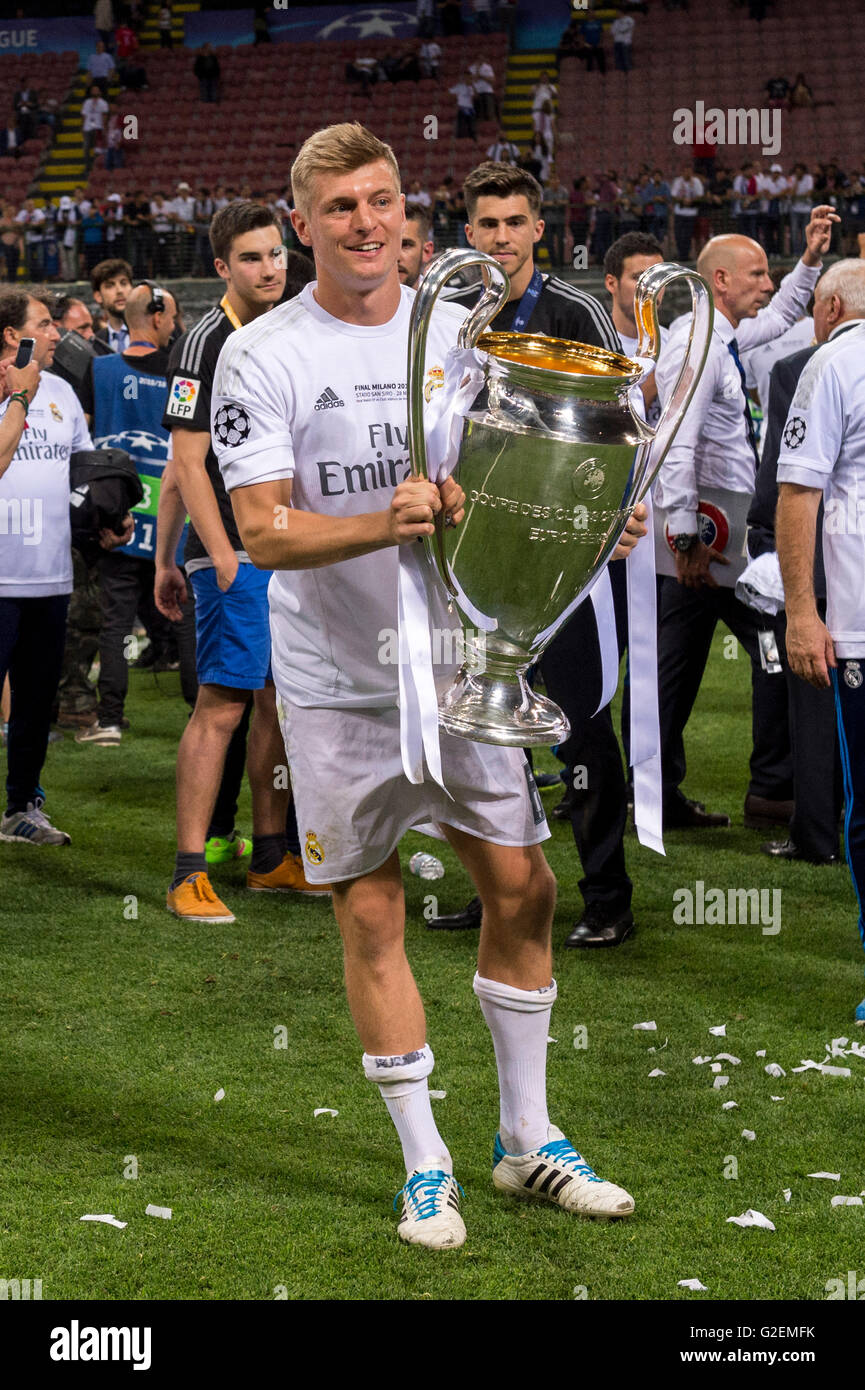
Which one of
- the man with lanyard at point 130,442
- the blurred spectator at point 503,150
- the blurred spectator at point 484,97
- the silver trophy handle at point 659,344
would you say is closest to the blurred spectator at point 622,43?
the blurred spectator at point 484,97

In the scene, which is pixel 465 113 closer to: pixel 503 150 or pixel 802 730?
pixel 503 150

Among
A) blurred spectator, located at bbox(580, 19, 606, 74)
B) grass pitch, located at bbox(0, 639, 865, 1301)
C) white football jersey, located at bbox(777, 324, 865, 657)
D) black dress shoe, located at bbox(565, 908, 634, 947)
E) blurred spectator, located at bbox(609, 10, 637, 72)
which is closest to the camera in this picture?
grass pitch, located at bbox(0, 639, 865, 1301)

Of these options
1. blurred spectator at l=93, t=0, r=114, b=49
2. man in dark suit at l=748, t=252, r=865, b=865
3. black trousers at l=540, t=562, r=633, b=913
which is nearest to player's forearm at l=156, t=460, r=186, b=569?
black trousers at l=540, t=562, r=633, b=913

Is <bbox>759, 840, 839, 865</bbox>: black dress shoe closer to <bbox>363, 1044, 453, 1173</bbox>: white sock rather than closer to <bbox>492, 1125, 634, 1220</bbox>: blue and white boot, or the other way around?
<bbox>492, 1125, 634, 1220</bbox>: blue and white boot

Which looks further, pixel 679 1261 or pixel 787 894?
pixel 787 894

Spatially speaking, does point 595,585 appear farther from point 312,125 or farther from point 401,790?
point 312,125

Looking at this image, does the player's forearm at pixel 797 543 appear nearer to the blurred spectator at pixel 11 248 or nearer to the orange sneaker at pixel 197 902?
the orange sneaker at pixel 197 902

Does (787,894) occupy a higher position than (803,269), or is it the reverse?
(803,269)

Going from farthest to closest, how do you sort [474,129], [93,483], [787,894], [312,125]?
[312,125], [474,129], [93,483], [787,894]

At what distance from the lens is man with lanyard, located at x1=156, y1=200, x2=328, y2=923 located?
4.08 m

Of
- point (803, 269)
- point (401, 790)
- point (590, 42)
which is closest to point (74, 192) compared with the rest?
point (590, 42)

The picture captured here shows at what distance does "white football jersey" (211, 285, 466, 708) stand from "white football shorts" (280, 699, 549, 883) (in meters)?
0.05

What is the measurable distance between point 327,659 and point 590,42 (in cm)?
2194

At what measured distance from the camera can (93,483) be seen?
5652 mm
